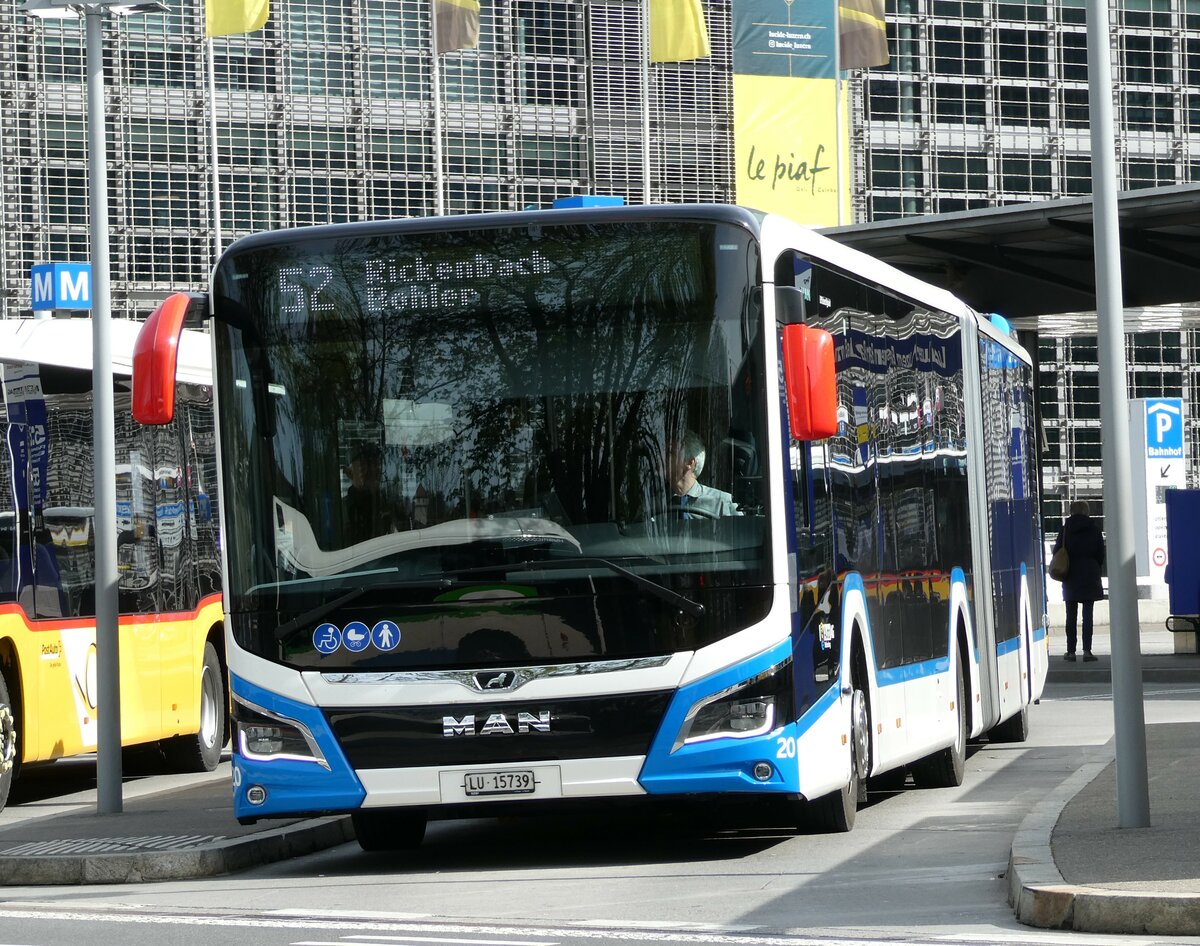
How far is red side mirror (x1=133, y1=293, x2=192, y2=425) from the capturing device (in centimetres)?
1034

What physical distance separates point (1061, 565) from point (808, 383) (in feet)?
63.6

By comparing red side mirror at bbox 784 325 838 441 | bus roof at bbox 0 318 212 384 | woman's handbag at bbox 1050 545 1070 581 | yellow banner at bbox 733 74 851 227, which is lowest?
woman's handbag at bbox 1050 545 1070 581

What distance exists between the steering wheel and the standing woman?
18.6 meters

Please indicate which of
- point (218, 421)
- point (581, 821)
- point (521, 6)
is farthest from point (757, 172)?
point (218, 421)

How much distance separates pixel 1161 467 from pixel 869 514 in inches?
896

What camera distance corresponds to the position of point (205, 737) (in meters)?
18.0

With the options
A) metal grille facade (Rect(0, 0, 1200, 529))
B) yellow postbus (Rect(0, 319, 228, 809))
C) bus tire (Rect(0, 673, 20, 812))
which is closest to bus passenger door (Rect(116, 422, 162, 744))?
yellow postbus (Rect(0, 319, 228, 809))

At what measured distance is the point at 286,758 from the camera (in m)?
10.5

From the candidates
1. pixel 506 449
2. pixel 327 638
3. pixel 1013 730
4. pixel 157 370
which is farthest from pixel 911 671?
pixel 1013 730

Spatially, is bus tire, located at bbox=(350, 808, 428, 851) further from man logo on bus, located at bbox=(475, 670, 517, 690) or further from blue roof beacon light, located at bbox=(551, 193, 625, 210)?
blue roof beacon light, located at bbox=(551, 193, 625, 210)

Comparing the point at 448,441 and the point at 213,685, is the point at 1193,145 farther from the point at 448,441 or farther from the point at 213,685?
the point at 448,441

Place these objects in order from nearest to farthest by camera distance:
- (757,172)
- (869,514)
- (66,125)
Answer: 1. (869,514)
2. (757,172)
3. (66,125)

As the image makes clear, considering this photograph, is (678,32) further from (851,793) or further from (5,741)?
(851,793)

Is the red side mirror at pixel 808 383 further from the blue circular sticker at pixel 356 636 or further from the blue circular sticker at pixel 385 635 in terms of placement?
the blue circular sticker at pixel 356 636
